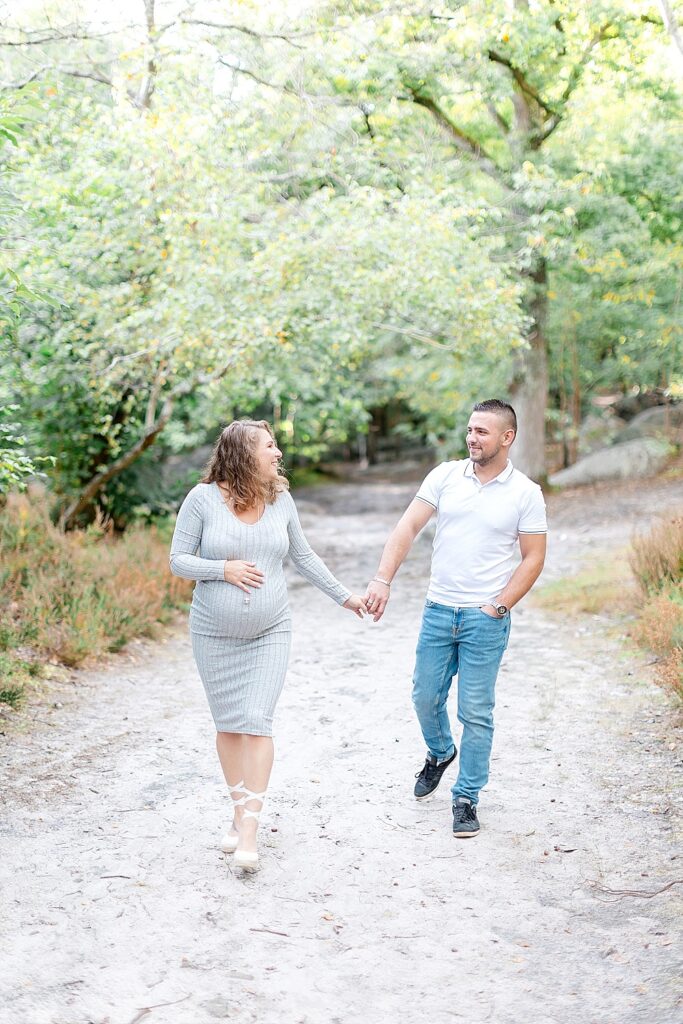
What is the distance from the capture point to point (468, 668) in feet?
14.8

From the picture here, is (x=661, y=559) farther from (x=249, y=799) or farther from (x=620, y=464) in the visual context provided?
(x=620, y=464)

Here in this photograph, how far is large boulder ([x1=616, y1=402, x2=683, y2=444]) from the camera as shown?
20.4m

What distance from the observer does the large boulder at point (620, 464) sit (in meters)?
18.7

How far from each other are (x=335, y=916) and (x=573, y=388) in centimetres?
1797

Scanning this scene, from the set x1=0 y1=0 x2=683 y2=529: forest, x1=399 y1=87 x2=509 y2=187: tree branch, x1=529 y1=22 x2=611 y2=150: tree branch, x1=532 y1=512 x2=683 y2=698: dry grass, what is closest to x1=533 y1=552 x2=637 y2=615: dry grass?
x1=532 y1=512 x2=683 y2=698: dry grass

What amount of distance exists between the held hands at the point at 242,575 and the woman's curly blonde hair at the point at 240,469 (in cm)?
25

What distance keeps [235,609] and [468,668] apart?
1142 mm

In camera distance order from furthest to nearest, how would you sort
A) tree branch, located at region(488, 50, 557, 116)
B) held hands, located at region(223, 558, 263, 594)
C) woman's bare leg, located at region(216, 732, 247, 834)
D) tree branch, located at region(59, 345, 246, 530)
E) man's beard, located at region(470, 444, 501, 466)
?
tree branch, located at region(488, 50, 557, 116) < tree branch, located at region(59, 345, 246, 530) < man's beard, located at region(470, 444, 501, 466) < woman's bare leg, located at region(216, 732, 247, 834) < held hands, located at region(223, 558, 263, 594)

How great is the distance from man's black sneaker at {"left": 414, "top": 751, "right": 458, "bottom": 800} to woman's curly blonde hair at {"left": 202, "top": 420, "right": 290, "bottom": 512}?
1.74 meters

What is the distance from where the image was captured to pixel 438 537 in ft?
15.1

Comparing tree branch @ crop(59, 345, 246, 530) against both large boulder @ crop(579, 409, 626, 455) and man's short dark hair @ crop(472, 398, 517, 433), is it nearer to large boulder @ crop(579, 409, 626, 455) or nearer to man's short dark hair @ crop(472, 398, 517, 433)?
man's short dark hair @ crop(472, 398, 517, 433)

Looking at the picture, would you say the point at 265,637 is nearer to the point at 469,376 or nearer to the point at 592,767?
the point at 592,767

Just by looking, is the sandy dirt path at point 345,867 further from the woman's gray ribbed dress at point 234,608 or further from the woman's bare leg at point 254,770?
the woman's gray ribbed dress at point 234,608

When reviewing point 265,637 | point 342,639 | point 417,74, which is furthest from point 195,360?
point 265,637
